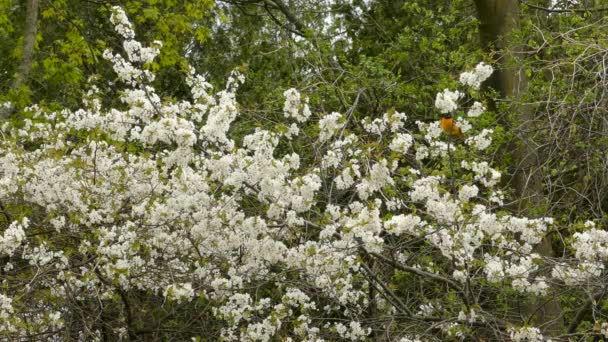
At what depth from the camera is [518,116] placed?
22.0 feet

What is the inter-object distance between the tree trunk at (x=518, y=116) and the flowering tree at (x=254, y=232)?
1.05 ft

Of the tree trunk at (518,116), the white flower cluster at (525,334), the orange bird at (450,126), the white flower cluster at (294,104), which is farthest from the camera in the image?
the tree trunk at (518,116)

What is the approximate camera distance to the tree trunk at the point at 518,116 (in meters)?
6.07

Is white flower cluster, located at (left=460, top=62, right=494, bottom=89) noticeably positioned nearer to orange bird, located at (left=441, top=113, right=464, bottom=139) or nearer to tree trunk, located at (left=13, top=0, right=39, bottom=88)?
orange bird, located at (left=441, top=113, right=464, bottom=139)

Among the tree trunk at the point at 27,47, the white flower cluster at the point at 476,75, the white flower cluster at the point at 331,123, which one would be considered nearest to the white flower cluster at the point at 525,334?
the white flower cluster at the point at 476,75

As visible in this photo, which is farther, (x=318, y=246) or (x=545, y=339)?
(x=318, y=246)

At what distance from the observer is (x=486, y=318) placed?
5.00m

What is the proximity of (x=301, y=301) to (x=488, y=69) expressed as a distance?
188 cm

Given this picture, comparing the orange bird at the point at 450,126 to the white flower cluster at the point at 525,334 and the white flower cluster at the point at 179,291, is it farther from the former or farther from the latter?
the white flower cluster at the point at 179,291

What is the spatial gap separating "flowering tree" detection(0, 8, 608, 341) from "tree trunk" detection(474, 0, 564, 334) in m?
0.32

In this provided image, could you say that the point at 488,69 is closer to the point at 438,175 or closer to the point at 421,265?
the point at 438,175

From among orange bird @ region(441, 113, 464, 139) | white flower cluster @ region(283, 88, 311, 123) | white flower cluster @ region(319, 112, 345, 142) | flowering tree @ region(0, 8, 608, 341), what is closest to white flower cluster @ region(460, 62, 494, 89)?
flowering tree @ region(0, 8, 608, 341)

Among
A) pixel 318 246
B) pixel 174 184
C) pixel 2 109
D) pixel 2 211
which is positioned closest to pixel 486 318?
pixel 318 246

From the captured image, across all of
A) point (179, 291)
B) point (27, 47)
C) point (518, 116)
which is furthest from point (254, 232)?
point (27, 47)
